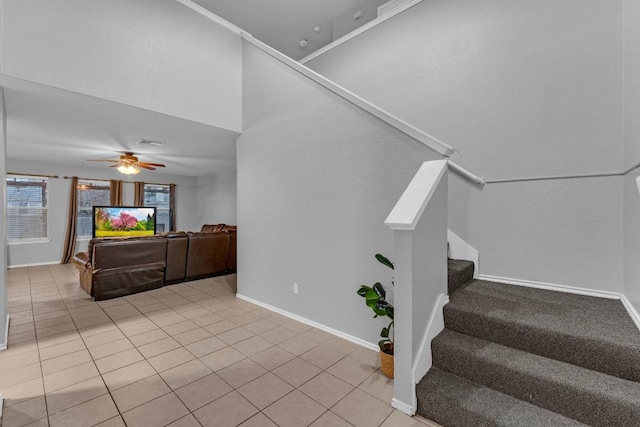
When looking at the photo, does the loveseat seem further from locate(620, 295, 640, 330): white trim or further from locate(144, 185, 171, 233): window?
locate(620, 295, 640, 330): white trim

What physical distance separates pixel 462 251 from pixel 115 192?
8632 millimetres

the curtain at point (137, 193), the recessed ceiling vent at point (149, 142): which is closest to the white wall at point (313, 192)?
the recessed ceiling vent at point (149, 142)

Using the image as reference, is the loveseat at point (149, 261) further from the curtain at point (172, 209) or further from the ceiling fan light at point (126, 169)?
the curtain at point (172, 209)

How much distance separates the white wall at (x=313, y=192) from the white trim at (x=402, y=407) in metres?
0.75

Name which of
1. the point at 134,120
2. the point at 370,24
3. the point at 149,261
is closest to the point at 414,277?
the point at 370,24

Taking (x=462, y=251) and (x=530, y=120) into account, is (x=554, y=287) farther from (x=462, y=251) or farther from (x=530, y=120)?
(x=530, y=120)

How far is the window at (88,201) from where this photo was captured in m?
7.22

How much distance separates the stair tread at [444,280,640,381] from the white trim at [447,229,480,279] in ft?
1.28

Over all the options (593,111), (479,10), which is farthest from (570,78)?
(479,10)

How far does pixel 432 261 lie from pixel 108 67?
11.9 ft

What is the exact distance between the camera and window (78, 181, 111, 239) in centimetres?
722

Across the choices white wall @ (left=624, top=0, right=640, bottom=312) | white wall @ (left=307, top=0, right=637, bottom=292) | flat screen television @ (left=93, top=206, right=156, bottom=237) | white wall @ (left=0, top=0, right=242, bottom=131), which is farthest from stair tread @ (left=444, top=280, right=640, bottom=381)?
flat screen television @ (left=93, top=206, right=156, bottom=237)

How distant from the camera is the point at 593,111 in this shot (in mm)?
2295

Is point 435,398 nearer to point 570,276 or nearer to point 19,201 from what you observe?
point 570,276
